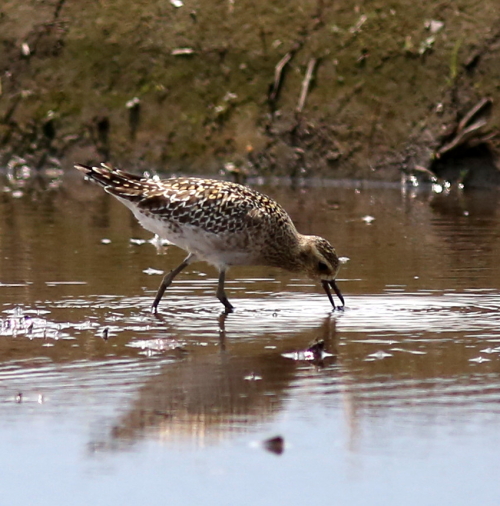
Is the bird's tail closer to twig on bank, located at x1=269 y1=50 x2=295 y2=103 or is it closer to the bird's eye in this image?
the bird's eye

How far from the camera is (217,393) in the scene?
6.89 m

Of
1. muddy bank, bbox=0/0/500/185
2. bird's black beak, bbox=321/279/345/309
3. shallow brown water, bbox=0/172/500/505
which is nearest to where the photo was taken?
shallow brown water, bbox=0/172/500/505

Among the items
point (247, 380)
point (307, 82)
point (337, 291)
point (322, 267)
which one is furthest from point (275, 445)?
point (307, 82)

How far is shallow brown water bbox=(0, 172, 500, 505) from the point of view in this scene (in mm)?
5398

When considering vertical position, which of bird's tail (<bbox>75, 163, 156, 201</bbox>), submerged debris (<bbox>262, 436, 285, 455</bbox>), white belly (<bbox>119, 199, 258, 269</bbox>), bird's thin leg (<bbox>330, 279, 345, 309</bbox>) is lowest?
submerged debris (<bbox>262, 436, 285, 455</bbox>)

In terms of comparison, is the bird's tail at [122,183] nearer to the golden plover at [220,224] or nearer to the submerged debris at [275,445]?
the golden plover at [220,224]

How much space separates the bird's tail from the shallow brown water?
86 centimetres

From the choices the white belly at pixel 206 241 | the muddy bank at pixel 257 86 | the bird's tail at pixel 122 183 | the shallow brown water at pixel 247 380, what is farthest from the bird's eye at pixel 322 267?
the muddy bank at pixel 257 86

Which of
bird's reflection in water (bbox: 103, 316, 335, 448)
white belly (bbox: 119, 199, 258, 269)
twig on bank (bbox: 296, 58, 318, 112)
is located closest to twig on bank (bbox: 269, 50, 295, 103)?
twig on bank (bbox: 296, 58, 318, 112)

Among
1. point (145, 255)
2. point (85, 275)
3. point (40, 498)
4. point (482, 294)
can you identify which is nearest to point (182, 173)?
point (145, 255)

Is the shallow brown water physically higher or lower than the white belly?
lower

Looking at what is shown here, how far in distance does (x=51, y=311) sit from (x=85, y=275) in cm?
177

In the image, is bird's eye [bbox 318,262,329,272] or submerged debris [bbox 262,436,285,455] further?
bird's eye [bbox 318,262,329,272]

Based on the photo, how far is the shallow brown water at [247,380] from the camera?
540 cm
